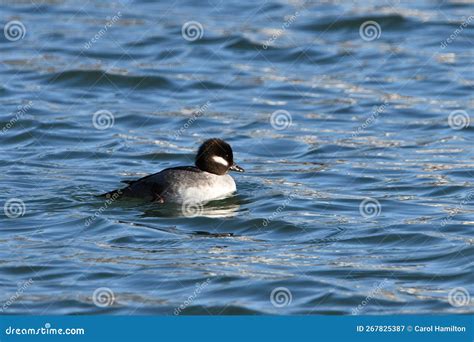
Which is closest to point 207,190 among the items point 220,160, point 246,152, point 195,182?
point 195,182

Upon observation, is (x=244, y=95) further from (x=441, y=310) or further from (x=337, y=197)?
(x=441, y=310)

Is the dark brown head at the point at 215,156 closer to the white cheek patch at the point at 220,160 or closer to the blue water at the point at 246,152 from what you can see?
the white cheek patch at the point at 220,160

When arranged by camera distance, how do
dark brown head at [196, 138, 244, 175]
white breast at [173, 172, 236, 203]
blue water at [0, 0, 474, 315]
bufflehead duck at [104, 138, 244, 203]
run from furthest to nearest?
1. dark brown head at [196, 138, 244, 175]
2. white breast at [173, 172, 236, 203]
3. bufflehead duck at [104, 138, 244, 203]
4. blue water at [0, 0, 474, 315]

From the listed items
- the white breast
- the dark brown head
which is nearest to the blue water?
the white breast

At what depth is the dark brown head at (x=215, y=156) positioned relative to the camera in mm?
15570

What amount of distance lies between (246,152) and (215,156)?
269 cm

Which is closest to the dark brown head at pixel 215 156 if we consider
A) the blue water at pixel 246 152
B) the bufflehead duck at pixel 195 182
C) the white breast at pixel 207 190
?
the bufflehead duck at pixel 195 182

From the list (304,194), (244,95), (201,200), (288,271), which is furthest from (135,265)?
(244,95)

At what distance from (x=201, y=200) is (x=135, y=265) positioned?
103 inches

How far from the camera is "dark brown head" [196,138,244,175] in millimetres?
15570

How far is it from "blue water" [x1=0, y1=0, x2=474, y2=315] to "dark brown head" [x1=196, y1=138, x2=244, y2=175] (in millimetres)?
482

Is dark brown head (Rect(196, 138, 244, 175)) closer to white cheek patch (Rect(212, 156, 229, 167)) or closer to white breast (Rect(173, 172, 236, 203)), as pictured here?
white cheek patch (Rect(212, 156, 229, 167))

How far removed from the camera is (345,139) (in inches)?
732

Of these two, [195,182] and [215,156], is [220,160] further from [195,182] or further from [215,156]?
[195,182]
